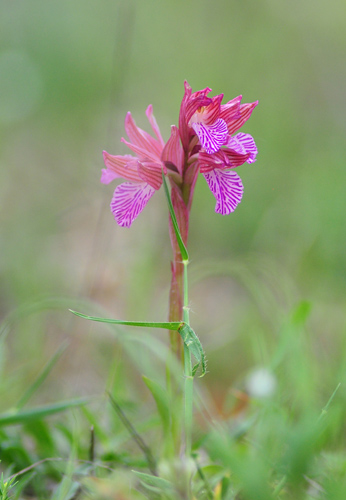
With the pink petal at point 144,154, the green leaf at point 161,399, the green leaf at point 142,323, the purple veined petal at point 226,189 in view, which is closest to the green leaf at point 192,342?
the green leaf at point 142,323

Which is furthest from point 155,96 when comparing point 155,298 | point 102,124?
point 155,298

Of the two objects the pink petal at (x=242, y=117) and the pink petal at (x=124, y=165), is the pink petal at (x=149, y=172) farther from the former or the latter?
the pink petal at (x=242, y=117)

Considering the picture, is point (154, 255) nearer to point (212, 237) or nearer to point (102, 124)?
point (212, 237)

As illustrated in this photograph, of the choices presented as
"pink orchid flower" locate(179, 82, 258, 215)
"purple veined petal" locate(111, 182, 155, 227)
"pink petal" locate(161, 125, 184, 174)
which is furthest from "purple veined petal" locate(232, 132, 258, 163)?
"purple veined petal" locate(111, 182, 155, 227)

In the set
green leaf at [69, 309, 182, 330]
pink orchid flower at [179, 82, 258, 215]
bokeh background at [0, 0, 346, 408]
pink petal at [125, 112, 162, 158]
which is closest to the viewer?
green leaf at [69, 309, 182, 330]

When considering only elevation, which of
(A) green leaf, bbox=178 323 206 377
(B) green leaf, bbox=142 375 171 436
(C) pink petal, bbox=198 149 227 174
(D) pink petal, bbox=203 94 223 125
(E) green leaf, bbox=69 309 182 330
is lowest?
(B) green leaf, bbox=142 375 171 436

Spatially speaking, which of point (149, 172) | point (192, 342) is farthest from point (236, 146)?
point (192, 342)

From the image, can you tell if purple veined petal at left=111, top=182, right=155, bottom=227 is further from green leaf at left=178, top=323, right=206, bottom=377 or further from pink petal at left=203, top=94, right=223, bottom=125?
green leaf at left=178, top=323, right=206, bottom=377

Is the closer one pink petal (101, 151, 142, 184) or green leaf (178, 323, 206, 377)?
green leaf (178, 323, 206, 377)

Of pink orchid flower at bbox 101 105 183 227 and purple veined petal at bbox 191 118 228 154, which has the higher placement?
purple veined petal at bbox 191 118 228 154
